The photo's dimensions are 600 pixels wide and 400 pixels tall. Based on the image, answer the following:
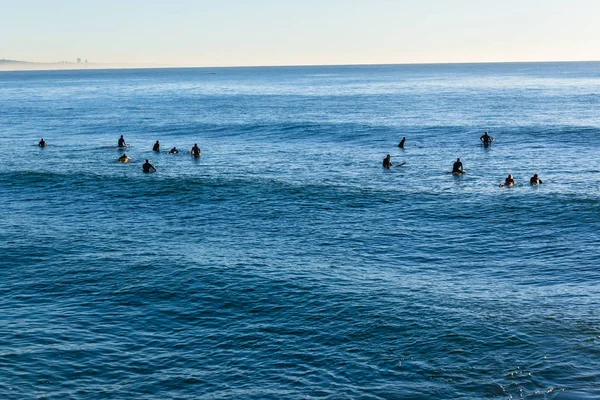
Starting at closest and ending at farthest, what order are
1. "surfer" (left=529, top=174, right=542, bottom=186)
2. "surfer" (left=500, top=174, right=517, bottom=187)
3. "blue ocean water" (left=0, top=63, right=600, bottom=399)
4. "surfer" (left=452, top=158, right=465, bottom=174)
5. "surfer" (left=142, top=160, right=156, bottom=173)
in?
1. "blue ocean water" (left=0, top=63, right=600, bottom=399)
2. "surfer" (left=500, top=174, right=517, bottom=187)
3. "surfer" (left=529, top=174, right=542, bottom=186)
4. "surfer" (left=452, top=158, right=465, bottom=174)
5. "surfer" (left=142, top=160, right=156, bottom=173)

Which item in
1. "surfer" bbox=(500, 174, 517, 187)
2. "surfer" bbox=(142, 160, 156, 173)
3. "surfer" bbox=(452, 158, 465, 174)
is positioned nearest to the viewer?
"surfer" bbox=(500, 174, 517, 187)

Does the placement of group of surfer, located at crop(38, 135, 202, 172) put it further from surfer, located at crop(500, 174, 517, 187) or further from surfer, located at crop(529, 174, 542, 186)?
surfer, located at crop(529, 174, 542, 186)

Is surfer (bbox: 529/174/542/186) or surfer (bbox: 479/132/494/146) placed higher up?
surfer (bbox: 479/132/494/146)

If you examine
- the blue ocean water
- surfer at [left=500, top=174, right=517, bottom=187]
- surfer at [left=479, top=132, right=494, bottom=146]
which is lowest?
the blue ocean water

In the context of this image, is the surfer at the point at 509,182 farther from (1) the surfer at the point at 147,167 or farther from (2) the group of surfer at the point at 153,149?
(2) the group of surfer at the point at 153,149

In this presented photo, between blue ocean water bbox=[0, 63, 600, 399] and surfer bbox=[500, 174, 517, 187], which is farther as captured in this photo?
surfer bbox=[500, 174, 517, 187]

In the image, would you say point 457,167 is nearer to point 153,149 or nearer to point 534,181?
point 534,181

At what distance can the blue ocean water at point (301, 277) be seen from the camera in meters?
23.5

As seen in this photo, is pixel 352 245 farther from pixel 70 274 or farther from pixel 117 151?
pixel 117 151

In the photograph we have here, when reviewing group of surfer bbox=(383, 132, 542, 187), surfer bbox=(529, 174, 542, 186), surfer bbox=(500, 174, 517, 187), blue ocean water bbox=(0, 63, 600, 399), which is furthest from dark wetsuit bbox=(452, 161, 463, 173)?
surfer bbox=(529, 174, 542, 186)

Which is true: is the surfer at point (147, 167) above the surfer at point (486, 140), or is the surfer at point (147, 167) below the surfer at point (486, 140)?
below

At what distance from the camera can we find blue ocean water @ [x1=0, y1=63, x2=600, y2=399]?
23.5 m

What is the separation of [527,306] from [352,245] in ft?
37.4

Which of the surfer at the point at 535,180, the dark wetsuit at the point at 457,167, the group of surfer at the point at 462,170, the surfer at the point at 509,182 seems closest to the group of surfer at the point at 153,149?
the group of surfer at the point at 462,170
